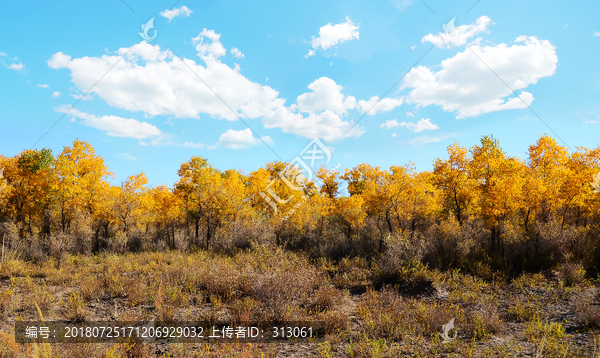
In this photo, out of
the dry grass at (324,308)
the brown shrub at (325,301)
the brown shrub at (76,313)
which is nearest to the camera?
the dry grass at (324,308)

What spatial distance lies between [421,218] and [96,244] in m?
26.7

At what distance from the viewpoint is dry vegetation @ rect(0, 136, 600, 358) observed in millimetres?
6035

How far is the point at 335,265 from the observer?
553 inches

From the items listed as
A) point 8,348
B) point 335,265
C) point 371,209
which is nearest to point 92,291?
point 8,348

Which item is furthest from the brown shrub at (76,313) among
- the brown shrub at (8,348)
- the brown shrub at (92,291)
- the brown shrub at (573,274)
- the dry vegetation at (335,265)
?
the brown shrub at (573,274)

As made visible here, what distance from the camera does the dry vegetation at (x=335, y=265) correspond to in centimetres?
604

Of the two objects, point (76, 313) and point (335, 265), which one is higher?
point (76, 313)

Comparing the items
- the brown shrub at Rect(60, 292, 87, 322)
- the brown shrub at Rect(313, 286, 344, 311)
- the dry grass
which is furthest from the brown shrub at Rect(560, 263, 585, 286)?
the brown shrub at Rect(60, 292, 87, 322)

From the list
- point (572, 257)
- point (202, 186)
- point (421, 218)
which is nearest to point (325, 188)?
point (421, 218)

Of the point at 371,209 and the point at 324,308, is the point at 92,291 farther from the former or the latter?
the point at 371,209

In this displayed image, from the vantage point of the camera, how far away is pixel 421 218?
23.2 m

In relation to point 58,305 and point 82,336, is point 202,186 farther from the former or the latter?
point 82,336

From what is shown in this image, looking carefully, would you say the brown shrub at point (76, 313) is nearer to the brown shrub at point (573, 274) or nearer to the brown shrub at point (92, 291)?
the brown shrub at point (92, 291)

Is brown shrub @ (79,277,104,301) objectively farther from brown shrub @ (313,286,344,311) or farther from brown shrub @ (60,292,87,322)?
brown shrub @ (313,286,344,311)
